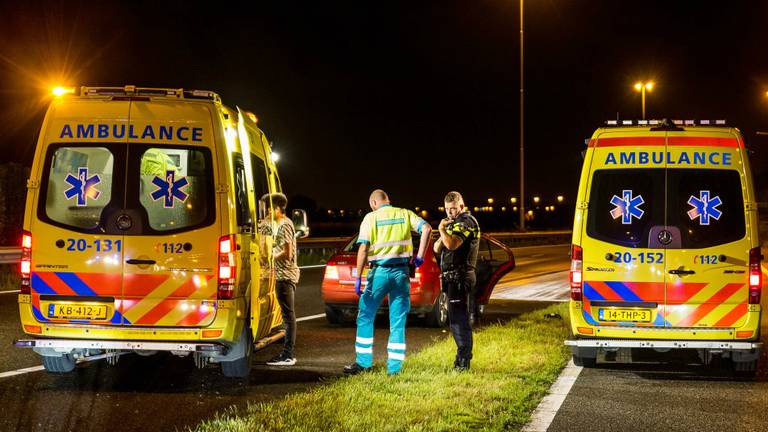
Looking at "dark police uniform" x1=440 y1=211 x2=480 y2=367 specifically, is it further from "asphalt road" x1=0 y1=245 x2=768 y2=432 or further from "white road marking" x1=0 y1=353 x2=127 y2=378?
"white road marking" x1=0 y1=353 x2=127 y2=378

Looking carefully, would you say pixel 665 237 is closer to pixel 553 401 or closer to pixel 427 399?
pixel 553 401

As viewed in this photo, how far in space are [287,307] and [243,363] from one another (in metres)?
1.25

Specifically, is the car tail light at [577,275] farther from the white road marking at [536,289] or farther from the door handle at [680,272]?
the white road marking at [536,289]

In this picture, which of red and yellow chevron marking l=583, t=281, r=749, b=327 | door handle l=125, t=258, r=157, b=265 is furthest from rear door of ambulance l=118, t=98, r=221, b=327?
red and yellow chevron marking l=583, t=281, r=749, b=327

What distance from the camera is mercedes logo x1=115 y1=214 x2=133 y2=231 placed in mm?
7465

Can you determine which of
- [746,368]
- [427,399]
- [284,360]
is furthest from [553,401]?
[284,360]

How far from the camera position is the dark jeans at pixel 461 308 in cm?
847

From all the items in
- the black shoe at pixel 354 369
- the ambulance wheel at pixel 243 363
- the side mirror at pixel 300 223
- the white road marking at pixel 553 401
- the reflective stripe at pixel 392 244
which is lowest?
the white road marking at pixel 553 401

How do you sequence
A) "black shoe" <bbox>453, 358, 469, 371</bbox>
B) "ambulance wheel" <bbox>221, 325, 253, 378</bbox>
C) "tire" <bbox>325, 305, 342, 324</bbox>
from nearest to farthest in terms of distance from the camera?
"ambulance wheel" <bbox>221, 325, 253, 378</bbox>, "black shoe" <bbox>453, 358, 469, 371</bbox>, "tire" <bbox>325, 305, 342, 324</bbox>

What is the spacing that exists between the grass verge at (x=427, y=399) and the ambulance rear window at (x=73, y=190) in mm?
2105

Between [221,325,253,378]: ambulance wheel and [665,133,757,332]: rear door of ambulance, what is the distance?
3833mm

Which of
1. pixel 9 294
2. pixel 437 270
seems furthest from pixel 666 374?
pixel 9 294

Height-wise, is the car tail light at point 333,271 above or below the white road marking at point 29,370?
above

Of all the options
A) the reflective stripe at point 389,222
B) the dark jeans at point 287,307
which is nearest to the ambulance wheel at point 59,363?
the dark jeans at point 287,307
